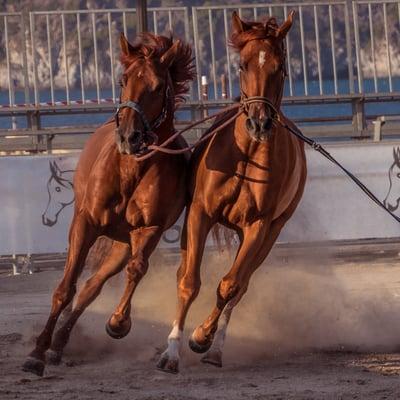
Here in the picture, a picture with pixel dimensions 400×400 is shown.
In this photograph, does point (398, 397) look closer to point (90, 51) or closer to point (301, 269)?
point (301, 269)

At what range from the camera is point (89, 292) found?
855 cm

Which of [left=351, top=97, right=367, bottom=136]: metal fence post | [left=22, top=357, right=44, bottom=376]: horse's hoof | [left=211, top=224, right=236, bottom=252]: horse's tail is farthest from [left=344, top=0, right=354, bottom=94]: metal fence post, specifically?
[left=22, top=357, right=44, bottom=376]: horse's hoof

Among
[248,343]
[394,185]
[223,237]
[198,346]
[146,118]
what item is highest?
[146,118]

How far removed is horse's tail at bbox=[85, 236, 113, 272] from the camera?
9609 millimetres

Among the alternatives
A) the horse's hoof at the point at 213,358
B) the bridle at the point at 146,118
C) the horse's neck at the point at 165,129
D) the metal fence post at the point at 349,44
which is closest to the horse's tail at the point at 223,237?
the horse's neck at the point at 165,129

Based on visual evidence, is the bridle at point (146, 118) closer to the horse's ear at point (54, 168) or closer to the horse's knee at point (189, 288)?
the horse's knee at point (189, 288)

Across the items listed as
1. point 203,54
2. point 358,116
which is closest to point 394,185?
point 358,116

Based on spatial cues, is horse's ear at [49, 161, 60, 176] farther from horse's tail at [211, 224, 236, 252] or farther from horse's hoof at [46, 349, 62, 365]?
horse's hoof at [46, 349, 62, 365]

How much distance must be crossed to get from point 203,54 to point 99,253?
5752 mm

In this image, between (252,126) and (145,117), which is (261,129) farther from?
(145,117)

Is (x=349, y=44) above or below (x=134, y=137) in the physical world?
above

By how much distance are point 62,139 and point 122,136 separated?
25.3 feet

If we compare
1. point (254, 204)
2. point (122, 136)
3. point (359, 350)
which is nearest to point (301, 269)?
point (359, 350)

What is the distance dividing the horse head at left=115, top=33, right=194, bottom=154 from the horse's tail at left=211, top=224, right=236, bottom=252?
1.52 metres
